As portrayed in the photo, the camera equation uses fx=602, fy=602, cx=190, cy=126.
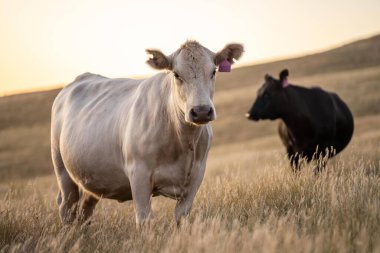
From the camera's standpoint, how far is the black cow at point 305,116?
12.7 m

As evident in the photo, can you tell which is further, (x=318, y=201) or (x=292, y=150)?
(x=292, y=150)

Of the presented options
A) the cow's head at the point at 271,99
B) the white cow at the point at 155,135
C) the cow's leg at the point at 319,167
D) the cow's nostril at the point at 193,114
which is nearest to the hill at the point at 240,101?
the cow's head at the point at 271,99

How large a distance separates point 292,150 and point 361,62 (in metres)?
37.8

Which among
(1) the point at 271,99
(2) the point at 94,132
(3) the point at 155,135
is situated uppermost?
(3) the point at 155,135

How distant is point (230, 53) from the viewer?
21.3ft

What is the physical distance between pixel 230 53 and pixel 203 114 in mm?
1355

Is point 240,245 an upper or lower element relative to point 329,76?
upper

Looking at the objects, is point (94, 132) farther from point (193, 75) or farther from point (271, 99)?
point (271, 99)

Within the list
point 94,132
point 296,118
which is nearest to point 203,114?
point 94,132

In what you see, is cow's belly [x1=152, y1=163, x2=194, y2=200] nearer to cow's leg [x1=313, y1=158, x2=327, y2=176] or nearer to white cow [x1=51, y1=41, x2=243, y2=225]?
white cow [x1=51, y1=41, x2=243, y2=225]

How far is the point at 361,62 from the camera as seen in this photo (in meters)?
48.6

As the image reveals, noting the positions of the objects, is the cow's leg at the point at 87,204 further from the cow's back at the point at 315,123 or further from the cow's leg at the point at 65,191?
the cow's back at the point at 315,123

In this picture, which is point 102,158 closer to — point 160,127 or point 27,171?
point 160,127

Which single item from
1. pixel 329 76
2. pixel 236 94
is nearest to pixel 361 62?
pixel 329 76
